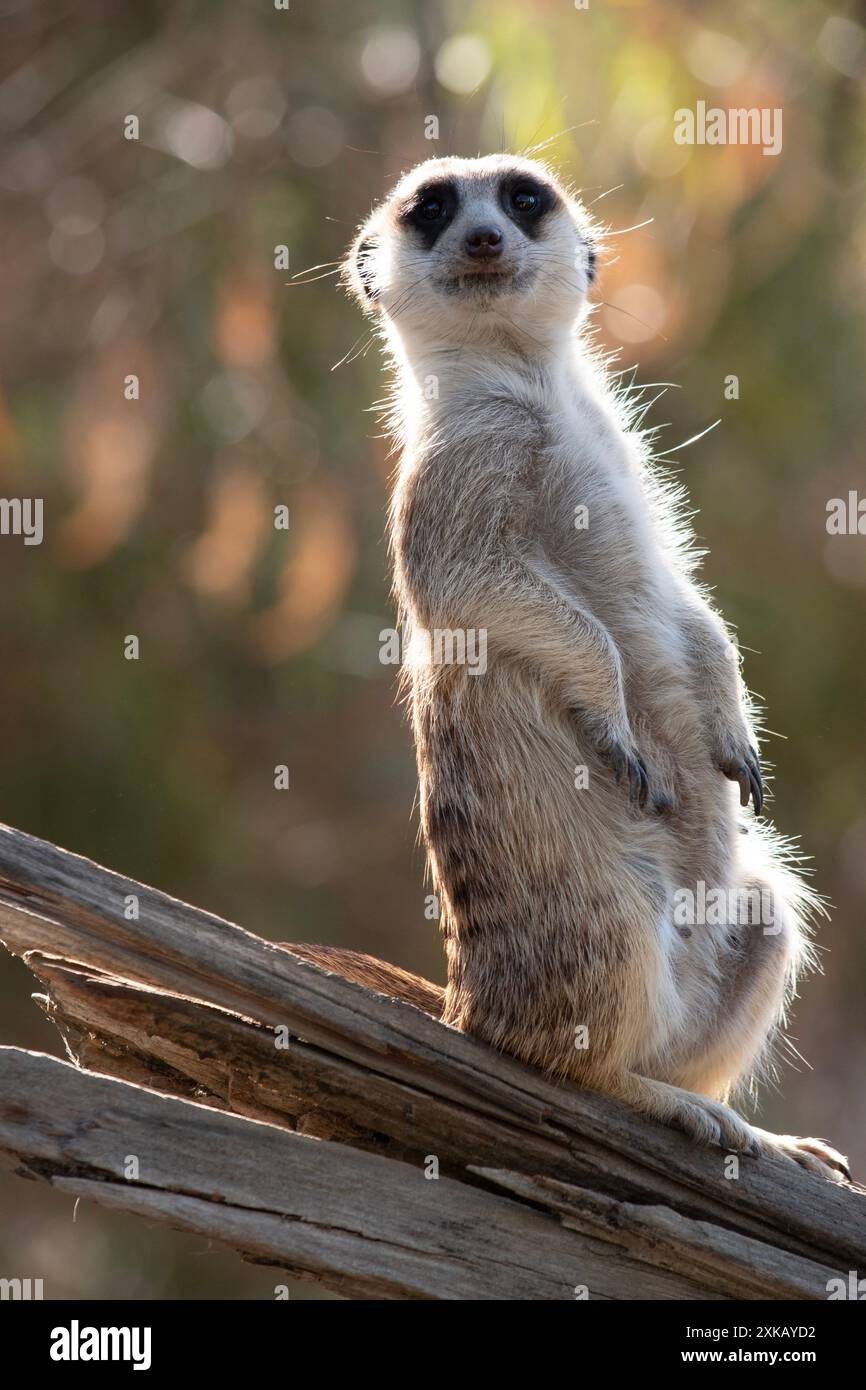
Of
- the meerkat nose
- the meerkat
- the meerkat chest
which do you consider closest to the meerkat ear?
the meerkat

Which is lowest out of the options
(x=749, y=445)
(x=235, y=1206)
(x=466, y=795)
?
(x=235, y=1206)

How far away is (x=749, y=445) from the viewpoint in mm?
12258

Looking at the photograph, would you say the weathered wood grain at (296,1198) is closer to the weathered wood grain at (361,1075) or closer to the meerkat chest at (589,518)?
the weathered wood grain at (361,1075)

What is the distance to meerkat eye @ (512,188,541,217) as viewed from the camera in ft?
17.7

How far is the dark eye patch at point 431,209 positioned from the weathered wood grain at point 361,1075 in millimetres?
2426

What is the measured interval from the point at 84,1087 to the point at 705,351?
8.99m

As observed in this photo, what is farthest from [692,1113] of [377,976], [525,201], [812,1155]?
[525,201]

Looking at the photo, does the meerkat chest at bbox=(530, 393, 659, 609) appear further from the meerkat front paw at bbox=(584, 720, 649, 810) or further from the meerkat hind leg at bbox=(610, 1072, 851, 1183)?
the meerkat hind leg at bbox=(610, 1072, 851, 1183)

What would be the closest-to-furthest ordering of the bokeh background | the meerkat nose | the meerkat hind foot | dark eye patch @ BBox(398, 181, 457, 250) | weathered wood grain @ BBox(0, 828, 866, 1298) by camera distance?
1. weathered wood grain @ BBox(0, 828, 866, 1298)
2. the meerkat hind foot
3. the meerkat nose
4. dark eye patch @ BBox(398, 181, 457, 250)
5. the bokeh background

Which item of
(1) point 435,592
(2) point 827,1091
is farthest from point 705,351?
(1) point 435,592

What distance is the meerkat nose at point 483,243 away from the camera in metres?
4.99

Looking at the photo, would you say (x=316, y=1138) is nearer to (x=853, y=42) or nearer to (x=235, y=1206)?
(x=235, y=1206)

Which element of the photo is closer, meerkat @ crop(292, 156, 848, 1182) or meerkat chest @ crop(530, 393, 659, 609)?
meerkat @ crop(292, 156, 848, 1182)

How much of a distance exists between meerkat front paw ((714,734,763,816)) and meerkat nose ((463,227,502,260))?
1.66 metres
